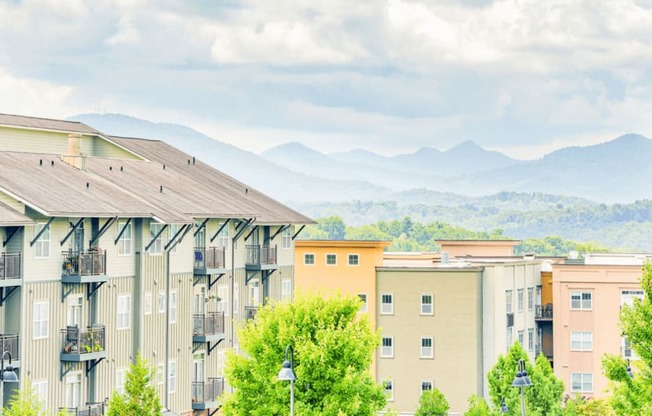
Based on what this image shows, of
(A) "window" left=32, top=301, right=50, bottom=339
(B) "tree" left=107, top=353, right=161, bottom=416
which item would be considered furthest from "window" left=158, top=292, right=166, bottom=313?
(B) "tree" left=107, top=353, right=161, bottom=416

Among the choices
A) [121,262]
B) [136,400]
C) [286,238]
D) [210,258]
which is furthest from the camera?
[286,238]

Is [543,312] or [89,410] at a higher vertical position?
[543,312]

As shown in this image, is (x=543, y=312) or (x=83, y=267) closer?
(x=83, y=267)

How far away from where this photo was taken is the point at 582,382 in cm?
11044

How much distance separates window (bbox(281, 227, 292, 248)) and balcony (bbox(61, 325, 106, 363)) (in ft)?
79.5

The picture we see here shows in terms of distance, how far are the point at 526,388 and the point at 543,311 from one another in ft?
103

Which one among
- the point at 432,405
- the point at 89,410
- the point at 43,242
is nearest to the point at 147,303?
the point at 89,410

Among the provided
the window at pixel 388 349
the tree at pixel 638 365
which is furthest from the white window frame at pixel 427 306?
the tree at pixel 638 365

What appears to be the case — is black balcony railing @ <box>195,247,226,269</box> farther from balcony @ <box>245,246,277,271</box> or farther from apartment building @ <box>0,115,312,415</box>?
balcony @ <box>245,246,277,271</box>

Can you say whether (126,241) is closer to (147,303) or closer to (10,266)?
(147,303)

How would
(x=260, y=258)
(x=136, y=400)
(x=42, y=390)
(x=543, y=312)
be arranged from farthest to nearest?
(x=543, y=312) < (x=260, y=258) < (x=42, y=390) < (x=136, y=400)

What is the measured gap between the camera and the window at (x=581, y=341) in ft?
363

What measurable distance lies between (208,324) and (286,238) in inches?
521

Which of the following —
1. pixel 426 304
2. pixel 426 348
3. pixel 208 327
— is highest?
pixel 426 304
